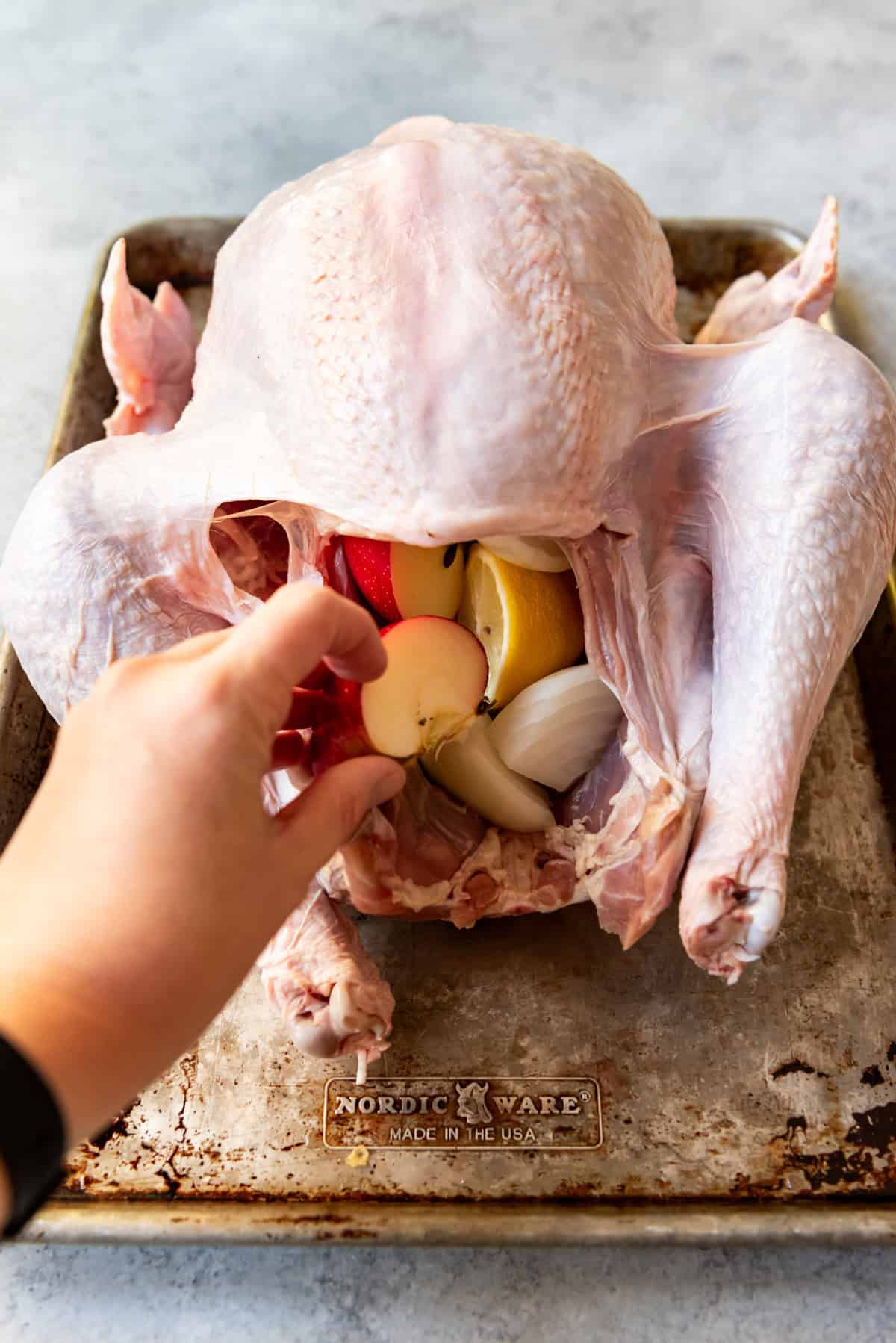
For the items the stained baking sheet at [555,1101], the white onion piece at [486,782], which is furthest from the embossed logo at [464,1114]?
the white onion piece at [486,782]

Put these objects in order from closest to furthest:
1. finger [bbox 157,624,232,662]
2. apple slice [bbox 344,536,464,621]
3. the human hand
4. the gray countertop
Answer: the human hand → finger [bbox 157,624,232,662] → apple slice [bbox 344,536,464,621] → the gray countertop

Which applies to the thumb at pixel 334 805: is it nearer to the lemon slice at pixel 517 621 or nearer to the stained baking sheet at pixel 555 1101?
the lemon slice at pixel 517 621

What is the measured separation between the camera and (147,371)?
4.32ft

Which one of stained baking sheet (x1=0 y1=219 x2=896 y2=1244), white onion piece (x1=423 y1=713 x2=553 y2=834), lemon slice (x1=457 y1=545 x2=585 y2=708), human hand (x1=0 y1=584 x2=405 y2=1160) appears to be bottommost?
stained baking sheet (x1=0 y1=219 x2=896 y2=1244)

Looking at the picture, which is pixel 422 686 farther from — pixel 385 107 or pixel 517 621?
pixel 385 107

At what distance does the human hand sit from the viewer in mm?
559

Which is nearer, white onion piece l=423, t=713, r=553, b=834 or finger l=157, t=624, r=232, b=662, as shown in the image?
finger l=157, t=624, r=232, b=662

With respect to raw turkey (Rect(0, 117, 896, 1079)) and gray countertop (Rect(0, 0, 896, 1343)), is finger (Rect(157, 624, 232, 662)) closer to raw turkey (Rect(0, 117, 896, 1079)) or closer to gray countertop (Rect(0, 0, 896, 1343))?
raw turkey (Rect(0, 117, 896, 1079))

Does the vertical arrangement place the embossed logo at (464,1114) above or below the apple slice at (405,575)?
below

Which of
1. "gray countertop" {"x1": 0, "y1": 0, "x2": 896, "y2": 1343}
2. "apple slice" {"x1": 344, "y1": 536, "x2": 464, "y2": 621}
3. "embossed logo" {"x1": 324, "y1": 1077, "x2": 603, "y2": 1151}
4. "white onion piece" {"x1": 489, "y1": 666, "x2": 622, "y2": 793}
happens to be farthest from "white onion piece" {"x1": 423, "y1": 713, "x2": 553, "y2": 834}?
"gray countertop" {"x1": 0, "y1": 0, "x2": 896, "y2": 1343}

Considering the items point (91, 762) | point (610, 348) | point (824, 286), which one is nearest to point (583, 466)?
point (610, 348)

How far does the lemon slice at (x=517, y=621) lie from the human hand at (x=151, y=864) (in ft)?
0.92

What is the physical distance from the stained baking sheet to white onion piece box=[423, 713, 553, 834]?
0.14 meters

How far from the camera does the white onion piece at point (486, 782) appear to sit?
3.23 feet
